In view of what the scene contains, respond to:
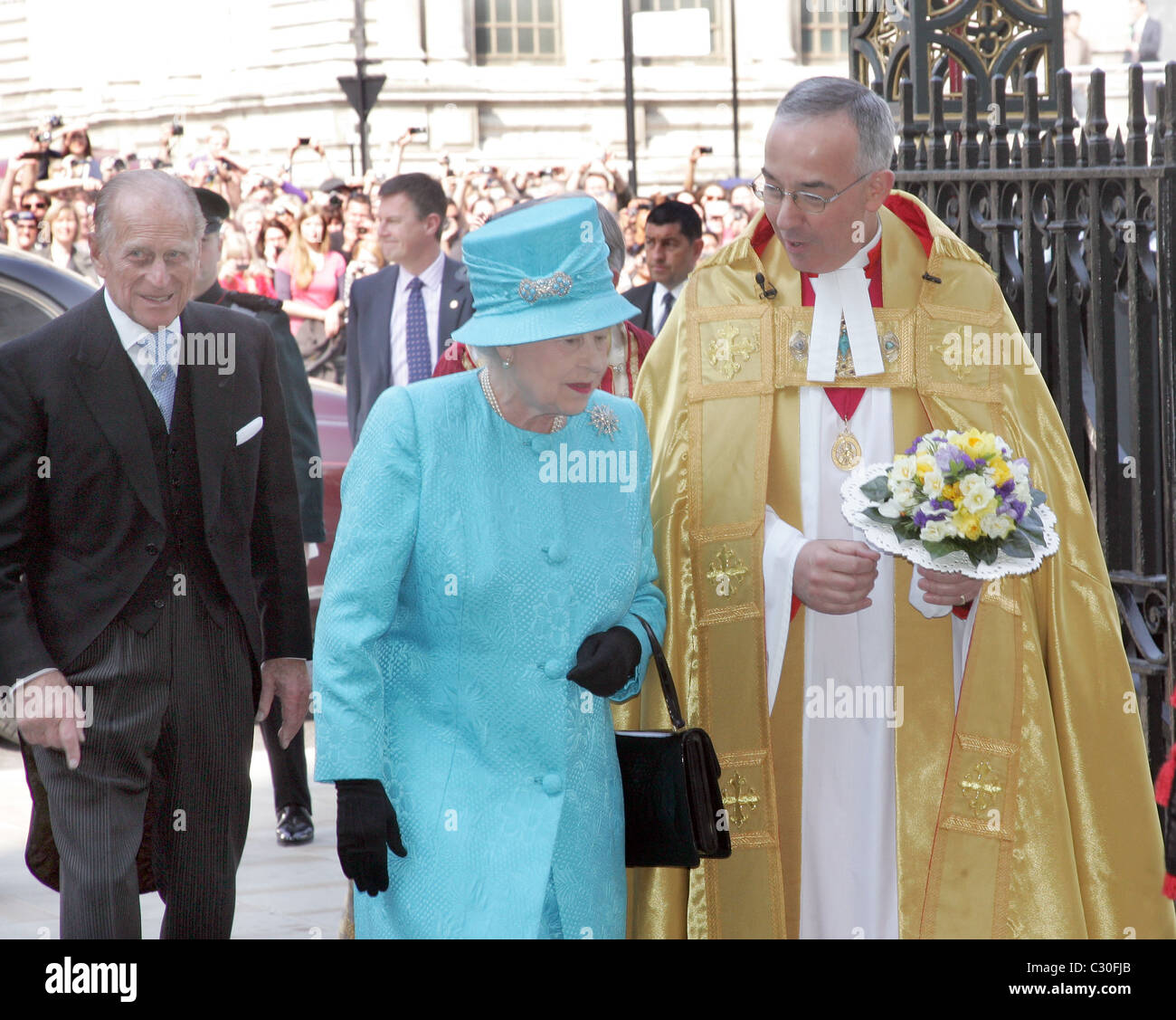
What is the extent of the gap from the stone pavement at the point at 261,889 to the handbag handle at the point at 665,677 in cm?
238

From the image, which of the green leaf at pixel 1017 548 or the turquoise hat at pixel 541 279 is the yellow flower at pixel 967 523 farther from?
the turquoise hat at pixel 541 279

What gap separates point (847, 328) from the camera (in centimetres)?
397

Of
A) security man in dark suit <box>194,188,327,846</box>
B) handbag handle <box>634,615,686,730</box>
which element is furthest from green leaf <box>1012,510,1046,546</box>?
security man in dark suit <box>194,188,327,846</box>

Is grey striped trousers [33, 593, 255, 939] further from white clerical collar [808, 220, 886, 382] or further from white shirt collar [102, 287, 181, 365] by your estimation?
white clerical collar [808, 220, 886, 382]

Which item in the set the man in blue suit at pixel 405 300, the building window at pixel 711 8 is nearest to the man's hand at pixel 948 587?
the man in blue suit at pixel 405 300

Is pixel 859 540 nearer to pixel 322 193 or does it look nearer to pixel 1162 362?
pixel 1162 362

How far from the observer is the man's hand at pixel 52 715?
367 centimetres

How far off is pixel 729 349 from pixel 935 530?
0.80 meters

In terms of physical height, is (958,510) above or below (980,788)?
above

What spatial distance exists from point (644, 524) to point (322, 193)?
13.9 meters

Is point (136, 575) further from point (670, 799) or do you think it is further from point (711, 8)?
point (711, 8)

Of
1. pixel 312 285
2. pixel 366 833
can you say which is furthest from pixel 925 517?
pixel 312 285

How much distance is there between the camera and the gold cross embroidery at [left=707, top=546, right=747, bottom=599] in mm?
3932
